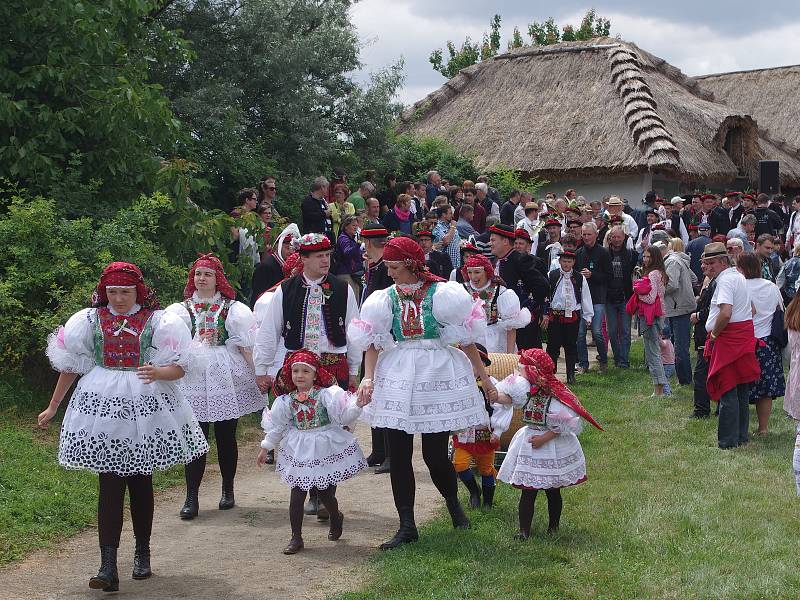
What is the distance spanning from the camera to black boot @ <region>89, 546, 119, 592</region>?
19.2ft

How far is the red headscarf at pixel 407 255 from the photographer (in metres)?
6.59

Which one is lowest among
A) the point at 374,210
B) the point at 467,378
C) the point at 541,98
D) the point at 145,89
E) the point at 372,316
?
the point at 467,378

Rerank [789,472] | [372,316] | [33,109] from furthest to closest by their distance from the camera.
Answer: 1. [33,109]
2. [789,472]
3. [372,316]

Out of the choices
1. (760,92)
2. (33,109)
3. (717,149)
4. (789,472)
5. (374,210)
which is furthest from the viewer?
(760,92)

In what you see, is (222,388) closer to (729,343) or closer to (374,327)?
(374,327)

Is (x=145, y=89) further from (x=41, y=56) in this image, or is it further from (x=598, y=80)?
(x=598, y=80)

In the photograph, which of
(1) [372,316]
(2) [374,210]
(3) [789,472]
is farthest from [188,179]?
(3) [789,472]

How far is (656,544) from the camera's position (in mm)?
6605

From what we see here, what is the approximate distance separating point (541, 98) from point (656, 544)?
1014 inches

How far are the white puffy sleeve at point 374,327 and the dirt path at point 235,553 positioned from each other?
1396 mm

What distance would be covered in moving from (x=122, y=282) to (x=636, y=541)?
3668 mm

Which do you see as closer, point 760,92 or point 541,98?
point 541,98

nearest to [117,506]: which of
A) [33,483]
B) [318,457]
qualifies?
[318,457]

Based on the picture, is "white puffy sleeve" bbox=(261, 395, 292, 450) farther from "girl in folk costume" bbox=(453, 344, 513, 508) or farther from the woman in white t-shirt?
the woman in white t-shirt
